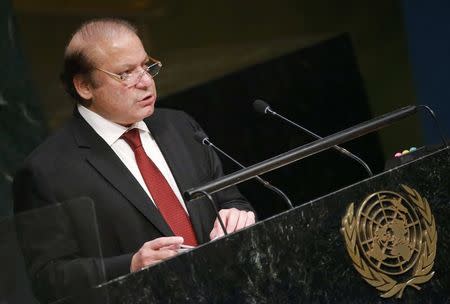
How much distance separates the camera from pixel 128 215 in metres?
4.31

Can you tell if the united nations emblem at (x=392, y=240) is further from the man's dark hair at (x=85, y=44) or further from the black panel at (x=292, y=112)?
the black panel at (x=292, y=112)

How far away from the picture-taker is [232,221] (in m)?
4.09

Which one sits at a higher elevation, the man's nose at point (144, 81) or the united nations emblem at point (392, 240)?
the man's nose at point (144, 81)

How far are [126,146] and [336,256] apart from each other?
0.97 metres

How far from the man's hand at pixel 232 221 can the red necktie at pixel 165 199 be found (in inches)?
8.8

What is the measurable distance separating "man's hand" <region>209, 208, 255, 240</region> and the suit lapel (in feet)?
0.77

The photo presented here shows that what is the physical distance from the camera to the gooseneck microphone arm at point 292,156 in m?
3.88

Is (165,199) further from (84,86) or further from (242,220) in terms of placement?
(84,86)

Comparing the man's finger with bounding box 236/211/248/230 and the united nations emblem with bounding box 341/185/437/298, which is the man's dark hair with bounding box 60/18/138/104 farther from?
the united nations emblem with bounding box 341/185/437/298

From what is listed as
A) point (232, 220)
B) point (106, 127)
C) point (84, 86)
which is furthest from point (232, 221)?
point (84, 86)

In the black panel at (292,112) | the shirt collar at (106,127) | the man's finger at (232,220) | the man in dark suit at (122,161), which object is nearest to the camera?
the man's finger at (232,220)

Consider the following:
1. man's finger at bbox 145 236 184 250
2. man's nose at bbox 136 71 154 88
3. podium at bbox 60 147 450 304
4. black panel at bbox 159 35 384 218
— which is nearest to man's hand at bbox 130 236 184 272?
man's finger at bbox 145 236 184 250

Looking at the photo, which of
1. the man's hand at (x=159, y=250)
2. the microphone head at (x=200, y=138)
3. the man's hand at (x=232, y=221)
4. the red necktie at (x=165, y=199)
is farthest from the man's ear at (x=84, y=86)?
the man's hand at (x=159, y=250)

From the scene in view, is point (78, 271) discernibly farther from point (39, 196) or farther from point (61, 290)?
point (39, 196)
